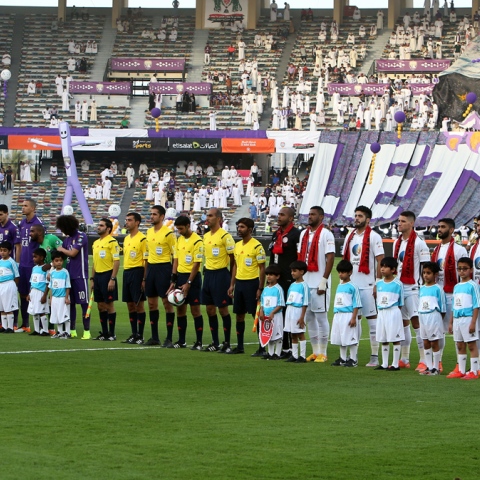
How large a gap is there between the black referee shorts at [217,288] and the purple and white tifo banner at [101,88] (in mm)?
42146

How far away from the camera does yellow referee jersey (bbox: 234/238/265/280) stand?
14.5 meters

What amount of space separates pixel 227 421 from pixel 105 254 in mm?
7416

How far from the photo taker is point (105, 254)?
16.2 meters

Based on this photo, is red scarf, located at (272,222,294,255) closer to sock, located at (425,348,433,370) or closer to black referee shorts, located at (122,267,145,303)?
black referee shorts, located at (122,267,145,303)

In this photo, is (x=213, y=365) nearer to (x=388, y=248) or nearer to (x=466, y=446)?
(x=466, y=446)

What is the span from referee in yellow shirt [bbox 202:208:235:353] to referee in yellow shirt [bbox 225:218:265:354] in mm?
151

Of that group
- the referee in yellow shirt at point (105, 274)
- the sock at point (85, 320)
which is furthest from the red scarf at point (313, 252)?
the sock at point (85, 320)

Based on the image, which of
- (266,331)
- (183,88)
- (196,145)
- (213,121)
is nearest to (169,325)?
(266,331)

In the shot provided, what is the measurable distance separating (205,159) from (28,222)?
122 ft

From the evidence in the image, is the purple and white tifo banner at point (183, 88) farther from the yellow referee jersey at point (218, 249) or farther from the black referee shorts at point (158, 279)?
the yellow referee jersey at point (218, 249)

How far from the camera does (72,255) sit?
16703 millimetres

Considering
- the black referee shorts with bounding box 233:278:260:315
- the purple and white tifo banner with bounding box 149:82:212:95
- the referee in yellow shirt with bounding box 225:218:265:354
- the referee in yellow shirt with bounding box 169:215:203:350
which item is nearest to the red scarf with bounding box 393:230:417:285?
the referee in yellow shirt with bounding box 225:218:265:354

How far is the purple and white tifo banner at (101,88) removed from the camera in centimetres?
5569

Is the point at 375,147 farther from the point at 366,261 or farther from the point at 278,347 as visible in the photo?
the point at 366,261
